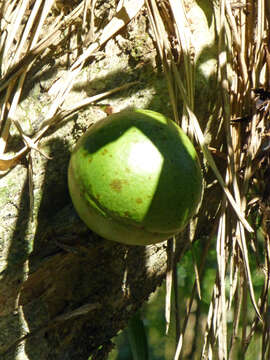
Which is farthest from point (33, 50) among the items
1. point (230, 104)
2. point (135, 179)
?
point (230, 104)

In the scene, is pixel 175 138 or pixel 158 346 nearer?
pixel 175 138

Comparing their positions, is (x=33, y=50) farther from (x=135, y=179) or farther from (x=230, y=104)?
(x=230, y=104)

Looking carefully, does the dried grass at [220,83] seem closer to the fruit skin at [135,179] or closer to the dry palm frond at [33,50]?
the dry palm frond at [33,50]

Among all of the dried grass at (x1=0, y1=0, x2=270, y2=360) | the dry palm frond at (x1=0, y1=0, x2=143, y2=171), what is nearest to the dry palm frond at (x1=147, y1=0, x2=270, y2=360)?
the dried grass at (x1=0, y1=0, x2=270, y2=360)

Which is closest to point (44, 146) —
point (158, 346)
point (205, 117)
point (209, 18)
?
point (205, 117)

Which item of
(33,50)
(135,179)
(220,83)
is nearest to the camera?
(135,179)

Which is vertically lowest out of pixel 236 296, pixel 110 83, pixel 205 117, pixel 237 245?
pixel 236 296

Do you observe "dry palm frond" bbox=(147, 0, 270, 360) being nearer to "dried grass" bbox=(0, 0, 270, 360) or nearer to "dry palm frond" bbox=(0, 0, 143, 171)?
"dried grass" bbox=(0, 0, 270, 360)

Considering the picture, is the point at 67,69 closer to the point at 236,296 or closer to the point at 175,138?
the point at 175,138
